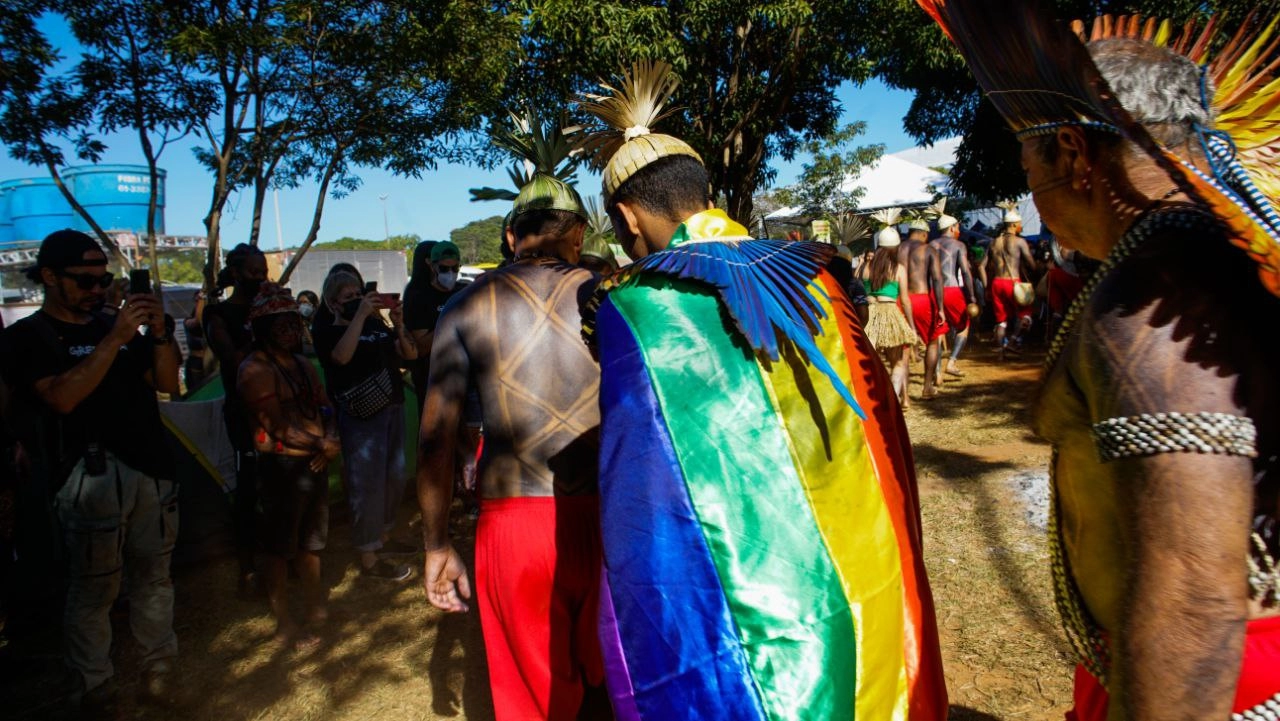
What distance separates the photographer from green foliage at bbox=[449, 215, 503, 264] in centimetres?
8044

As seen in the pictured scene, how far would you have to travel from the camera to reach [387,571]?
504cm

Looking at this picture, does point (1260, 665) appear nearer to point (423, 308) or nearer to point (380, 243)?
point (423, 308)

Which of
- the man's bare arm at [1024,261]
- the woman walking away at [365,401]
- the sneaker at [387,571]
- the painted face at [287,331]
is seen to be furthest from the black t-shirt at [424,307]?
the man's bare arm at [1024,261]

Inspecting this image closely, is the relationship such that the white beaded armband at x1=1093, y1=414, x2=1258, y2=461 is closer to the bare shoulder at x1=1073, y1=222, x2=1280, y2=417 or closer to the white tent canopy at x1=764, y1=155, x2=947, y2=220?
the bare shoulder at x1=1073, y1=222, x2=1280, y2=417

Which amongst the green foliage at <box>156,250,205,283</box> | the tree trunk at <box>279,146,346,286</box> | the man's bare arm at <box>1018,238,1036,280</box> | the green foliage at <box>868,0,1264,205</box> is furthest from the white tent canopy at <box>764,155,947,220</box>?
the green foliage at <box>156,250,205,283</box>

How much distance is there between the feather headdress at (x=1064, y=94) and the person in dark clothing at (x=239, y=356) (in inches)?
174

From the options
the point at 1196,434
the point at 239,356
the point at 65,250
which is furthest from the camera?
the point at 239,356

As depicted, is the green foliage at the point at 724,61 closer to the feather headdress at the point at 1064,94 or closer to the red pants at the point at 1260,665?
the feather headdress at the point at 1064,94

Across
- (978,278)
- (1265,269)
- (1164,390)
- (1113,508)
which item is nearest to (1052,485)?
(1113,508)

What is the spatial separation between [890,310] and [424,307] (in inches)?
201

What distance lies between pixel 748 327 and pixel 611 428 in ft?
1.16

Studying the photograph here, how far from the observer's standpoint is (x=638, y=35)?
34.9ft

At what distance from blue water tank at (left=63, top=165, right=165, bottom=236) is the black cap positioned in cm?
882

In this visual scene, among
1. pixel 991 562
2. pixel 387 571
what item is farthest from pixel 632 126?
pixel 387 571
